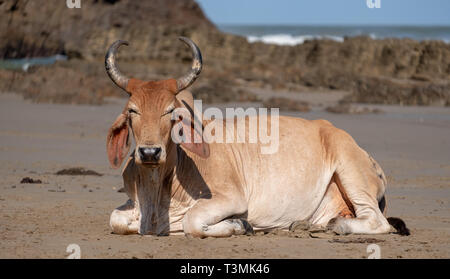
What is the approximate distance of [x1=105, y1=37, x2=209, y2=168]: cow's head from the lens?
305 inches

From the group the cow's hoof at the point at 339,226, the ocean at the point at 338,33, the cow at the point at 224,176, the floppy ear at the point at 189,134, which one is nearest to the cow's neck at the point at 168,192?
the cow at the point at 224,176

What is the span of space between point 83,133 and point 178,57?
17.3 meters

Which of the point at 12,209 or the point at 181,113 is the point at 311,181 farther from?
the point at 12,209

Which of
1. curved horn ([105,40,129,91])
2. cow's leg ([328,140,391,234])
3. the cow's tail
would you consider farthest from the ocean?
curved horn ([105,40,129,91])

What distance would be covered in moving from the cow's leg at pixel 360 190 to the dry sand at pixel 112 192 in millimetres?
248

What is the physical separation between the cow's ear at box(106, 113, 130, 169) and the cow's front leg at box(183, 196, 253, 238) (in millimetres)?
909

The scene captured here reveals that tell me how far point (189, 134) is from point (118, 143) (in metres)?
0.75

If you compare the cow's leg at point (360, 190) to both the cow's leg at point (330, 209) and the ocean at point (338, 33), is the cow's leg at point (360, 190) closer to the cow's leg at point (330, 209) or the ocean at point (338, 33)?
the cow's leg at point (330, 209)

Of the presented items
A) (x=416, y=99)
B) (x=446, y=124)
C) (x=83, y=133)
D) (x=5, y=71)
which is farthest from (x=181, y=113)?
(x=5, y=71)

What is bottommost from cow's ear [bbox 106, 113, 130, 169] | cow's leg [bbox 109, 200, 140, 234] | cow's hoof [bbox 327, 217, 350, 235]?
cow's hoof [bbox 327, 217, 350, 235]

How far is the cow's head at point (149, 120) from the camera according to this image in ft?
25.4

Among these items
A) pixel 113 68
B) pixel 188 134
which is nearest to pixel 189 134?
pixel 188 134

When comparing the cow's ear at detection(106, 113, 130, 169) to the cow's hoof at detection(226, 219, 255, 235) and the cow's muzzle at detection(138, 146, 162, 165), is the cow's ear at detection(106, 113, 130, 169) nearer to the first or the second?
the cow's muzzle at detection(138, 146, 162, 165)
